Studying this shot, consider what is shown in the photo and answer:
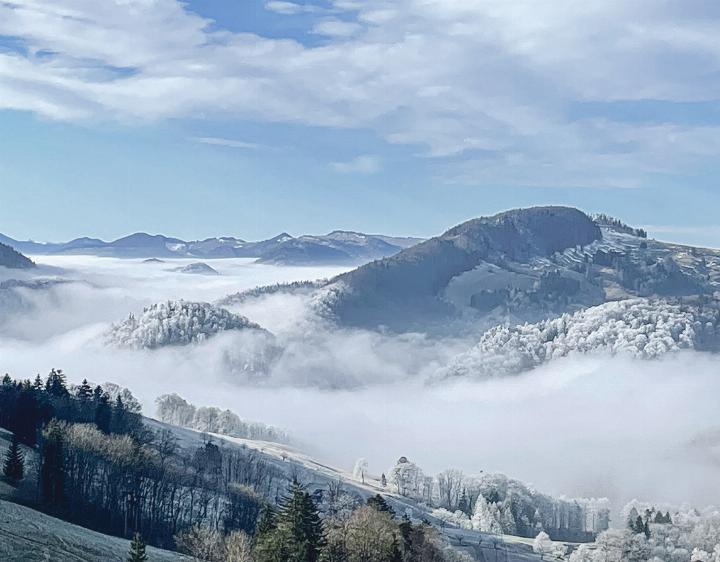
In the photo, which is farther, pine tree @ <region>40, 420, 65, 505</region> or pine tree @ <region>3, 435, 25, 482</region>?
pine tree @ <region>3, 435, 25, 482</region>

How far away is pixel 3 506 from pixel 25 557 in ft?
63.5

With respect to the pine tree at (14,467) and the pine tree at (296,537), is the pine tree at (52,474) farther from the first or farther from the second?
the pine tree at (296,537)

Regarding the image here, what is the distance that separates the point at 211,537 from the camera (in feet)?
422

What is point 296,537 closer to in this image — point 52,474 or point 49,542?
point 49,542

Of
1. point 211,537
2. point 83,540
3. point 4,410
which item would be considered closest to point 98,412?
point 4,410

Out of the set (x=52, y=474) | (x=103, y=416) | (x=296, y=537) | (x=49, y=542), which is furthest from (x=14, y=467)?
(x=103, y=416)

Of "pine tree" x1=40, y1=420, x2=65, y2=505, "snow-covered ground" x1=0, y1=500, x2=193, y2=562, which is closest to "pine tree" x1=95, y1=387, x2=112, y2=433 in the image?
"pine tree" x1=40, y1=420, x2=65, y2=505

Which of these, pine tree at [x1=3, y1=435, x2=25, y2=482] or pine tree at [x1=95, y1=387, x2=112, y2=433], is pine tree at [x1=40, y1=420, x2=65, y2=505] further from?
pine tree at [x1=95, y1=387, x2=112, y2=433]

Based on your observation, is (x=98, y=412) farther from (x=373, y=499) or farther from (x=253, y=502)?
(x=373, y=499)

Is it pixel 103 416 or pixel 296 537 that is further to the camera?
pixel 103 416

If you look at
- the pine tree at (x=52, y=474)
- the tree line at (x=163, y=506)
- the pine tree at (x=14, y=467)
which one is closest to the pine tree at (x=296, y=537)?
the tree line at (x=163, y=506)

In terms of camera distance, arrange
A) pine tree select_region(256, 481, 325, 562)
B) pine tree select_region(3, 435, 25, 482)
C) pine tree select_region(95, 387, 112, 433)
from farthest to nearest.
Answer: pine tree select_region(95, 387, 112, 433) < pine tree select_region(3, 435, 25, 482) < pine tree select_region(256, 481, 325, 562)

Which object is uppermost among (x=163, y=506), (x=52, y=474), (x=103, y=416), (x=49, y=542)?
(x=103, y=416)

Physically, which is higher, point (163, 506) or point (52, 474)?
point (52, 474)
